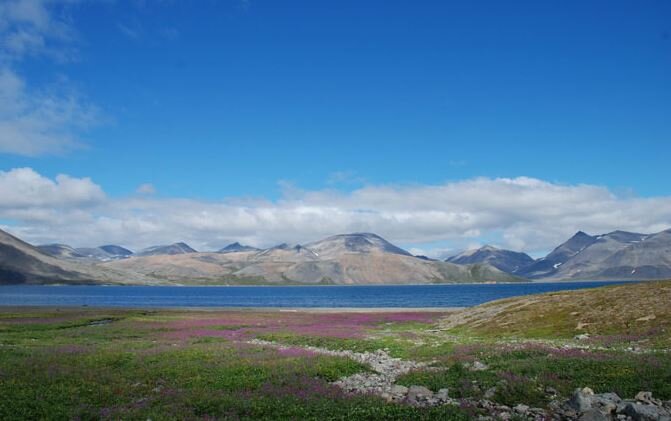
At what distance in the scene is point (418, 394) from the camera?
25.1 metres

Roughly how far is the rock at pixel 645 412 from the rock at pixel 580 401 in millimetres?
1382

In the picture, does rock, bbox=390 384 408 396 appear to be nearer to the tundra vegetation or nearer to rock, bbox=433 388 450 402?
the tundra vegetation

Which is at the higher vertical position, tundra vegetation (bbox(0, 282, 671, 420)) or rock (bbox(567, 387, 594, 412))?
rock (bbox(567, 387, 594, 412))

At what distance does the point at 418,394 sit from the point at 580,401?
24.2 feet

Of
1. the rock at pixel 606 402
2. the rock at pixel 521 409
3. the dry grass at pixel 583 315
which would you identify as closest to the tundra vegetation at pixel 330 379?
the rock at pixel 521 409

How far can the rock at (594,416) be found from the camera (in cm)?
1948

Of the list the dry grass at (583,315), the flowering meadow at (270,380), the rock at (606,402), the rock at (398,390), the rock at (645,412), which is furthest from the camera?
the dry grass at (583,315)

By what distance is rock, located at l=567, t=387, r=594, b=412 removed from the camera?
2109 centimetres

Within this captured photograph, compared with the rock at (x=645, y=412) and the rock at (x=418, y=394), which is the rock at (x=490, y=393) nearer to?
the rock at (x=418, y=394)

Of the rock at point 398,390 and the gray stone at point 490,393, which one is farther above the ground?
the gray stone at point 490,393

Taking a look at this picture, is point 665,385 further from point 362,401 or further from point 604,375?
point 362,401

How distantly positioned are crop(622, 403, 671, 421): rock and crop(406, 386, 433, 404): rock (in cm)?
847

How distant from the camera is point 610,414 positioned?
20.4 meters

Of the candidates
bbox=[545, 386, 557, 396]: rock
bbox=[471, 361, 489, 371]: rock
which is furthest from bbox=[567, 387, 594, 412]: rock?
bbox=[471, 361, 489, 371]: rock
